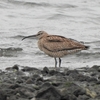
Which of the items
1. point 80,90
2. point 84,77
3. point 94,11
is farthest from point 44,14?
point 80,90

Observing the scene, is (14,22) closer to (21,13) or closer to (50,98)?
(21,13)

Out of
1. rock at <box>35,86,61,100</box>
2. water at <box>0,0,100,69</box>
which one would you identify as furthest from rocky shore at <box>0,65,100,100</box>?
water at <box>0,0,100,69</box>

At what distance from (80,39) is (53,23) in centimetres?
303

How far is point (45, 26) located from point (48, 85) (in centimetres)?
1078

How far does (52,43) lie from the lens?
12445mm

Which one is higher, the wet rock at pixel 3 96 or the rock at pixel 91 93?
the wet rock at pixel 3 96

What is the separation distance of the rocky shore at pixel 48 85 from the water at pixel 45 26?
1.84 meters

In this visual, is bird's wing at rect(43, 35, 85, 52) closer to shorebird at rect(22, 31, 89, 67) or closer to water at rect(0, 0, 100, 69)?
shorebird at rect(22, 31, 89, 67)

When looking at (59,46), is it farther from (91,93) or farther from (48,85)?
(91,93)

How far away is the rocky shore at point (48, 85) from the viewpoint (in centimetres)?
809

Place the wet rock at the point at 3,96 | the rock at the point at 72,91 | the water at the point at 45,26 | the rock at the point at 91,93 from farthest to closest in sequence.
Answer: the water at the point at 45,26
the rock at the point at 91,93
the rock at the point at 72,91
the wet rock at the point at 3,96

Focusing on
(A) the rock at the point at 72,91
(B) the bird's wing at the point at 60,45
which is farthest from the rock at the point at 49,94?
(B) the bird's wing at the point at 60,45

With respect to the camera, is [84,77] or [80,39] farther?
[80,39]

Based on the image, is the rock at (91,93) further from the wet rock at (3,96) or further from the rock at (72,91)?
the wet rock at (3,96)
